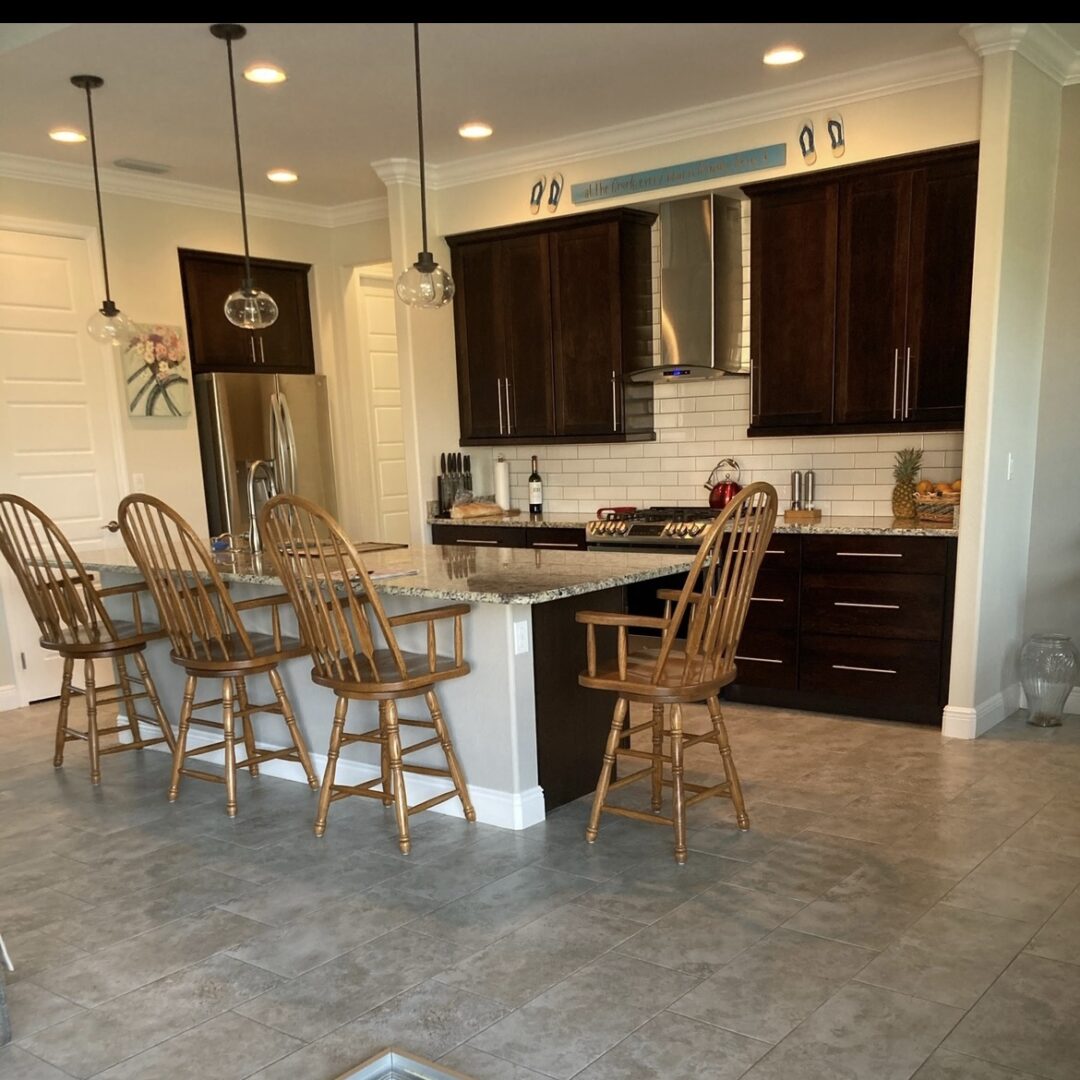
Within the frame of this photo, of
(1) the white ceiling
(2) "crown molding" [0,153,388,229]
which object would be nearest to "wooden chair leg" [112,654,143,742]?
(1) the white ceiling

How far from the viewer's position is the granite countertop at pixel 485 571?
288 cm

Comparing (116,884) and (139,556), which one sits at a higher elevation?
(139,556)

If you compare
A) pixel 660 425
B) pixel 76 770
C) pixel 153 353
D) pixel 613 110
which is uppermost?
pixel 613 110

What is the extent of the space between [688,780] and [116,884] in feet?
6.42

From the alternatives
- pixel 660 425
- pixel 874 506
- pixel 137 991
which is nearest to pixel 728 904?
pixel 137 991

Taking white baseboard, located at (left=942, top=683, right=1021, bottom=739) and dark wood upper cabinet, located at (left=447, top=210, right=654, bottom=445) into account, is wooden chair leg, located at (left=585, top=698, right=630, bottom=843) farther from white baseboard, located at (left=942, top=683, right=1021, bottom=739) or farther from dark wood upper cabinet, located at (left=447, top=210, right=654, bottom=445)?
dark wood upper cabinet, located at (left=447, top=210, right=654, bottom=445)

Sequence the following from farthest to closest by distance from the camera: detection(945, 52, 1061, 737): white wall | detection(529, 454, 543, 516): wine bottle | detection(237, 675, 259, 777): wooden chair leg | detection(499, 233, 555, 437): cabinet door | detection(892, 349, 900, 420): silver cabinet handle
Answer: detection(529, 454, 543, 516): wine bottle, detection(499, 233, 555, 437): cabinet door, detection(892, 349, 900, 420): silver cabinet handle, detection(945, 52, 1061, 737): white wall, detection(237, 675, 259, 777): wooden chair leg

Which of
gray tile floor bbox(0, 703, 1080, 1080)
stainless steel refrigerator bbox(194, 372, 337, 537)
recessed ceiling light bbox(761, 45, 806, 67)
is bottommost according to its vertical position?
gray tile floor bbox(0, 703, 1080, 1080)

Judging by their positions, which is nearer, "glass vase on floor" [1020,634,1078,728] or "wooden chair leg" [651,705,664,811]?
"wooden chair leg" [651,705,664,811]

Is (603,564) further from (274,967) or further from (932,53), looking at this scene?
(932,53)

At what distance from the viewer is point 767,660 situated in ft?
14.6

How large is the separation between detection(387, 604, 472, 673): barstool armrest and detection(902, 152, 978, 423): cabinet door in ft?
7.69

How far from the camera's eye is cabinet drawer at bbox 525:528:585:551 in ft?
16.3

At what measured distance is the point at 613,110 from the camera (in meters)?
4.51
